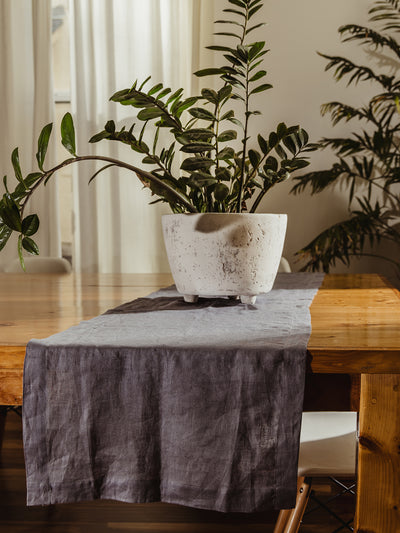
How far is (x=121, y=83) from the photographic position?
379 centimetres

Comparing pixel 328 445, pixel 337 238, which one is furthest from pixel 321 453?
pixel 337 238

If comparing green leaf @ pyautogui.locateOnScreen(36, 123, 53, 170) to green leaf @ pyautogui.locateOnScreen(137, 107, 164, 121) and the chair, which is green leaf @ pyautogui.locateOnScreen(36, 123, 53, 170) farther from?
the chair

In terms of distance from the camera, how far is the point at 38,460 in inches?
33.1

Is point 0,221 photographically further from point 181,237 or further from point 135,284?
point 135,284

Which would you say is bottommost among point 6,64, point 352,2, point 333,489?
point 333,489

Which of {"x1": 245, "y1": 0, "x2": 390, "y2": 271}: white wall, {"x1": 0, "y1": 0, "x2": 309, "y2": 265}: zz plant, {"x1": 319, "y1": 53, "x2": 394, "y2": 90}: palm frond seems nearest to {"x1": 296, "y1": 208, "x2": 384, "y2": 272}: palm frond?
{"x1": 245, "y1": 0, "x2": 390, "y2": 271}: white wall

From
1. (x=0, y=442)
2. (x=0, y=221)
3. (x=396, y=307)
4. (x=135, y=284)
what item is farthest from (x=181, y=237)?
(x=0, y=442)

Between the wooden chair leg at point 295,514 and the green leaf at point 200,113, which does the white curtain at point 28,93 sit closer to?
the green leaf at point 200,113

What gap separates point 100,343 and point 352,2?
3310mm

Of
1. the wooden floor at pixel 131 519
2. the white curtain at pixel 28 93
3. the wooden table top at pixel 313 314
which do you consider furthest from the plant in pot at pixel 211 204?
the white curtain at pixel 28 93

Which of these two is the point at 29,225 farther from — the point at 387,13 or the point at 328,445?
the point at 387,13

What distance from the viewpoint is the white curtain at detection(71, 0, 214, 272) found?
146 inches

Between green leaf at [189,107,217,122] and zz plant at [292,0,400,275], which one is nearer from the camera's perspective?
green leaf at [189,107,217,122]

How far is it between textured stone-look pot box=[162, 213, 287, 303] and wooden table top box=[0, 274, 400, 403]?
136mm
